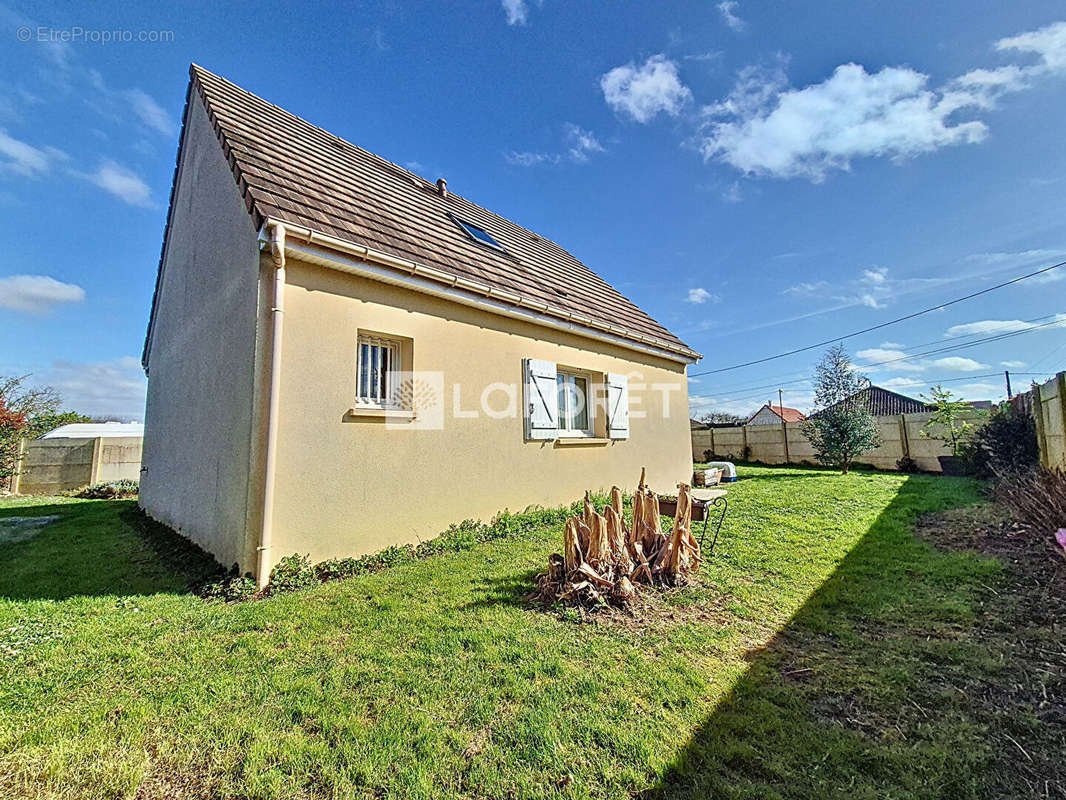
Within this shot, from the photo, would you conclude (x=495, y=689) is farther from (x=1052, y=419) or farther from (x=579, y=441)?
(x=1052, y=419)

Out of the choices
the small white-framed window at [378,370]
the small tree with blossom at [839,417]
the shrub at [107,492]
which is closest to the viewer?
the small white-framed window at [378,370]

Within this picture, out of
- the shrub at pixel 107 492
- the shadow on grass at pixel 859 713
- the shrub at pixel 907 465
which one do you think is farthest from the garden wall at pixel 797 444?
the shrub at pixel 107 492

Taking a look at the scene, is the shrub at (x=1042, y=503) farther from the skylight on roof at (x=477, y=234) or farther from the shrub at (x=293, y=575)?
the skylight on roof at (x=477, y=234)

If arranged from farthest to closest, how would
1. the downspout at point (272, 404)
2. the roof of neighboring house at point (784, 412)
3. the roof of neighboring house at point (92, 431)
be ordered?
the roof of neighboring house at point (784, 412) < the roof of neighboring house at point (92, 431) < the downspout at point (272, 404)

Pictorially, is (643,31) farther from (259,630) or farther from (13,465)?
(13,465)

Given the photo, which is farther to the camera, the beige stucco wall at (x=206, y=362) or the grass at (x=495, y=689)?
the beige stucco wall at (x=206, y=362)

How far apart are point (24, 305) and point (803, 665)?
25.9 meters

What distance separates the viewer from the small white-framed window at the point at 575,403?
7621 millimetres

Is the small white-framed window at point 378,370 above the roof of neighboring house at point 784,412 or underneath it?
underneath

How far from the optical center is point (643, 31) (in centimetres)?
680

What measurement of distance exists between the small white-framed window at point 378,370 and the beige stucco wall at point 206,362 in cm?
109

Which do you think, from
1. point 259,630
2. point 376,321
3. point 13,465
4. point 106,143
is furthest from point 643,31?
point 13,465

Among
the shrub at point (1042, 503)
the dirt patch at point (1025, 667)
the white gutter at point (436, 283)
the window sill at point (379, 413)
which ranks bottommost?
the dirt patch at point (1025, 667)

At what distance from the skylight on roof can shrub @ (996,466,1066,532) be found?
26.4 feet
